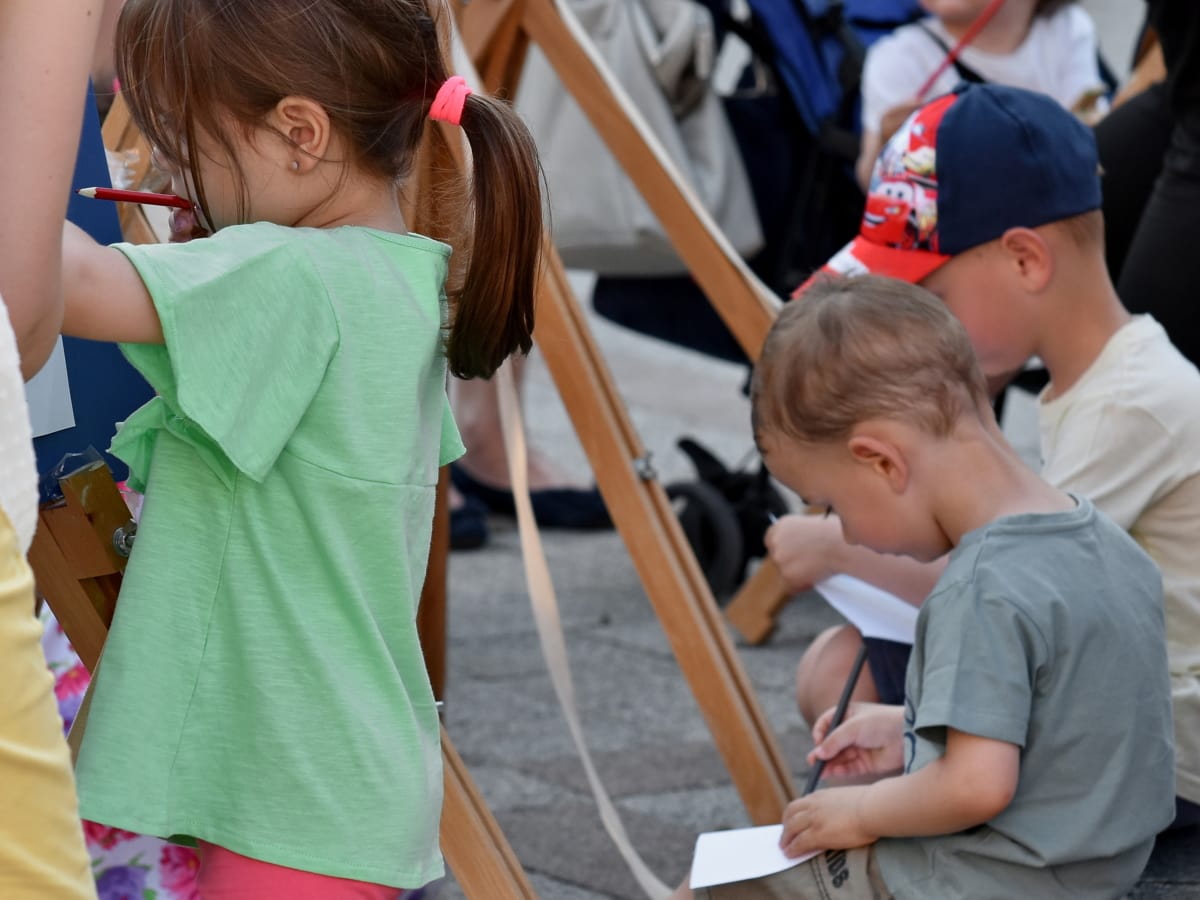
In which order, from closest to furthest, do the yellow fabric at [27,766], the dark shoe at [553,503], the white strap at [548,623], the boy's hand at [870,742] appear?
the yellow fabric at [27,766] < the boy's hand at [870,742] < the white strap at [548,623] < the dark shoe at [553,503]

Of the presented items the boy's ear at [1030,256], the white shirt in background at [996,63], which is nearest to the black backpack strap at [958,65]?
the white shirt in background at [996,63]

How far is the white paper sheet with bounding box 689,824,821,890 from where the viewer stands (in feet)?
4.86

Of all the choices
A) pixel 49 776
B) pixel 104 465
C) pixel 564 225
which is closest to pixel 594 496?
pixel 564 225

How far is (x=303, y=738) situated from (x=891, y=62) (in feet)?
7.11

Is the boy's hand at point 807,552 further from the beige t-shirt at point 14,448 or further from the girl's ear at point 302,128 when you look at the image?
the beige t-shirt at point 14,448

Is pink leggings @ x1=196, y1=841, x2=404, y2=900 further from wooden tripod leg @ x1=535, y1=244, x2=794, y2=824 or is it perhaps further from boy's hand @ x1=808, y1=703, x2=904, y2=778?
wooden tripod leg @ x1=535, y1=244, x2=794, y2=824

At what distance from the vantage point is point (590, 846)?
2051mm

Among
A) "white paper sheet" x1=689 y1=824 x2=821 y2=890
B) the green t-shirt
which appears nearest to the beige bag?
"white paper sheet" x1=689 y1=824 x2=821 y2=890

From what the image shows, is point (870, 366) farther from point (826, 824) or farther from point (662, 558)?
point (662, 558)

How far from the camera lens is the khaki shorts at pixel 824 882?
145 cm

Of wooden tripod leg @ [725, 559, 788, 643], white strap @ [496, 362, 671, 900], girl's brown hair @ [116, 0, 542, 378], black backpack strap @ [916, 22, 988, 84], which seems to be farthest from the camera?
black backpack strap @ [916, 22, 988, 84]

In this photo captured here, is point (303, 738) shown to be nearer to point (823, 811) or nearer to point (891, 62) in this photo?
point (823, 811)

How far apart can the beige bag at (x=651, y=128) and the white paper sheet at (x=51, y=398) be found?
1.84m

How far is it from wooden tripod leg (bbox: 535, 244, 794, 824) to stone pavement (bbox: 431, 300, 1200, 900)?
0.17 metres
